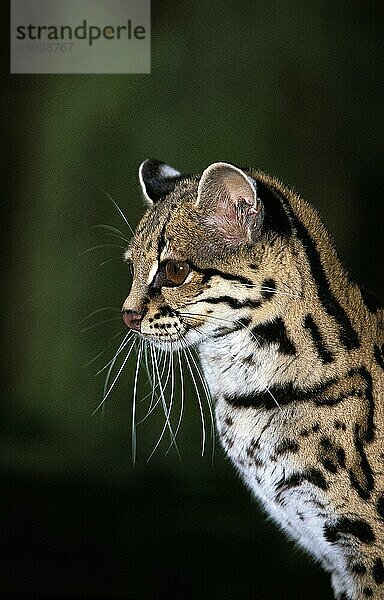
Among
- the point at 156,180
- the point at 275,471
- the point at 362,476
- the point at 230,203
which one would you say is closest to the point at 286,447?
the point at 275,471

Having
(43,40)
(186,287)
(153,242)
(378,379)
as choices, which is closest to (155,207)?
(153,242)

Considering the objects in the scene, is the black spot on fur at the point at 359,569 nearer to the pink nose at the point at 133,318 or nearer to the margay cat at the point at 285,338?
the margay cat at the point at 285,338

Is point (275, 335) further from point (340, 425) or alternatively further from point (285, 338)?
point (340, 425)

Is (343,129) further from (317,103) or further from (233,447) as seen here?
(233,447)

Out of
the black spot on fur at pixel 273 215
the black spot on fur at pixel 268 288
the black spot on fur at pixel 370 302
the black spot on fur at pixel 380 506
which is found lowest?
the black spot on fur at pixel 380 506

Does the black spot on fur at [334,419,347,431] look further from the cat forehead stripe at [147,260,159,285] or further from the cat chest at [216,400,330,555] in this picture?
the cat forehead stripe at [147,260,159,285]

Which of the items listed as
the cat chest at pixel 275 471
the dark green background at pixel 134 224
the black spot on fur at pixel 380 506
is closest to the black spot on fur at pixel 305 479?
the cat chest at pixel 275 471

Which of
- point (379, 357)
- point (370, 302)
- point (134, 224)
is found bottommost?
point (379, 357)
